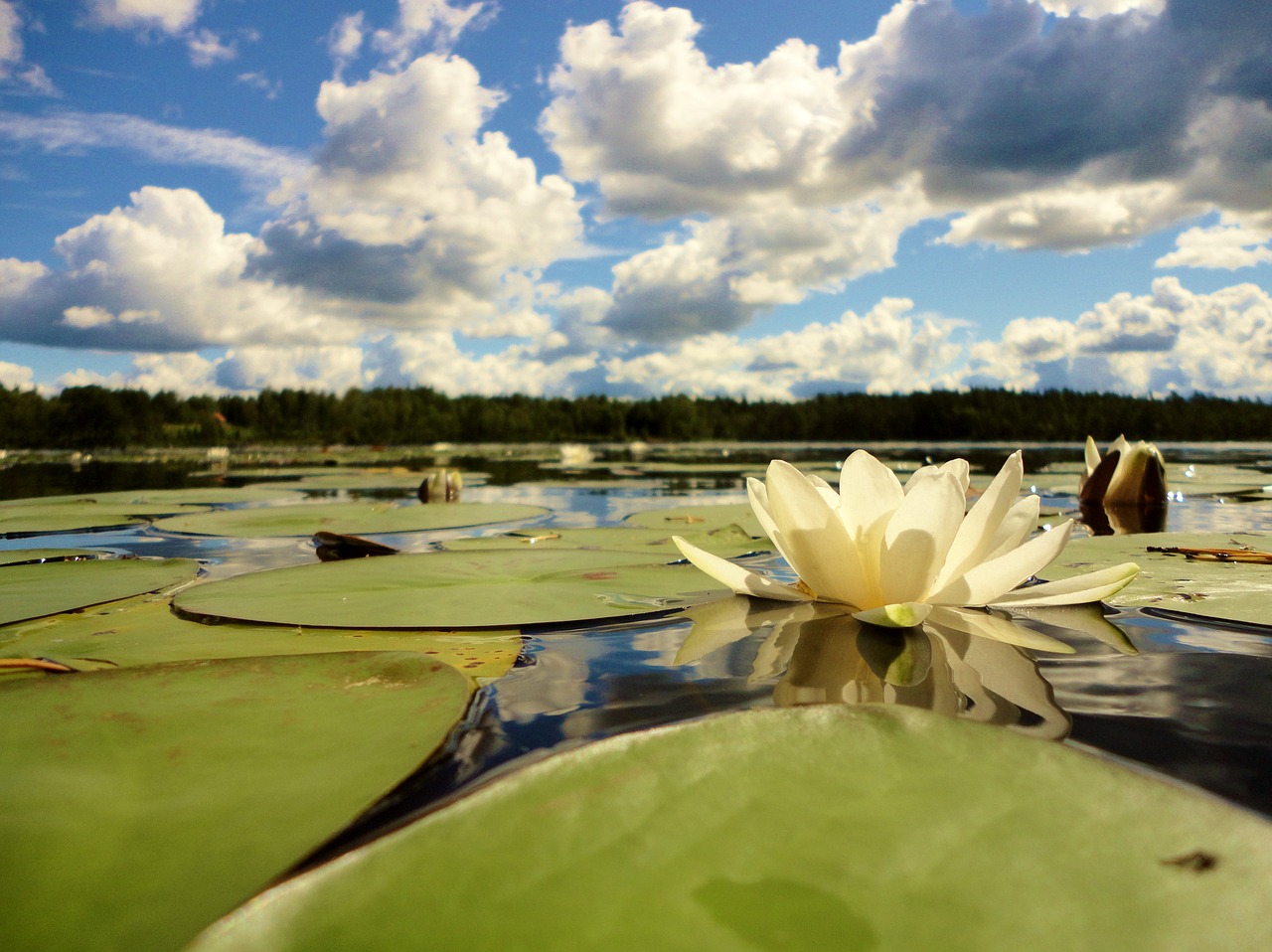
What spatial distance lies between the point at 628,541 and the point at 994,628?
4.68 ft

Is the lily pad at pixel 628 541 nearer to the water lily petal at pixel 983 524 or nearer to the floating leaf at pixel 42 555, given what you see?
the water lily petal at pixel 983 524

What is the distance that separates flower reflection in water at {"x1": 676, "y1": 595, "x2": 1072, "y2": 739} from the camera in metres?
0.92

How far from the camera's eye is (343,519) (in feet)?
11.2

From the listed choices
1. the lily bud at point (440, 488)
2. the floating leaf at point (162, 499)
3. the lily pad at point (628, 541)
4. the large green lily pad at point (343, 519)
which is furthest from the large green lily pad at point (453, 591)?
the floating leaf at point (162, 499)

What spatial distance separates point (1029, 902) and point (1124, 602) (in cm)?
129

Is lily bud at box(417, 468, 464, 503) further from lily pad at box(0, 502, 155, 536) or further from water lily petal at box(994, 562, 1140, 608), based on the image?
water lily petal at box(994, 562, 1140, 608)

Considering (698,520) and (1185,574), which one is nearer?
(1185,574)

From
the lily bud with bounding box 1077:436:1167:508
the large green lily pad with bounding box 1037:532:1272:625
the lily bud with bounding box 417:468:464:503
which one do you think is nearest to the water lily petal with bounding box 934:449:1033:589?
the large green lily pad with bounding box 1037:532:1272:625

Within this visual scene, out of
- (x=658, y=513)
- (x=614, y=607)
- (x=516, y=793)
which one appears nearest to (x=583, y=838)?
(x=516, y=793)

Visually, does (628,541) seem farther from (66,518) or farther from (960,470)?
(66,518)

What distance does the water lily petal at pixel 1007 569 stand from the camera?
1243 millimetres

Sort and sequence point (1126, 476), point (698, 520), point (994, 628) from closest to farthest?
point (994, 628) < point (698, 520) < point (1126, 476)

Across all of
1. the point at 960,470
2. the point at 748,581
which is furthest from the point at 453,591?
the point at 960,470

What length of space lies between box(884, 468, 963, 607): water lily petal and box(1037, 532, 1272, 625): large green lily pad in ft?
1.96
